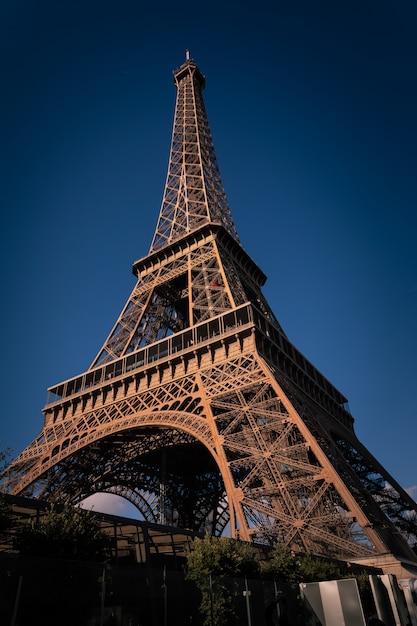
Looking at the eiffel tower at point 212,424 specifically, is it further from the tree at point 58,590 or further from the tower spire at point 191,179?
the tree at point 58,590

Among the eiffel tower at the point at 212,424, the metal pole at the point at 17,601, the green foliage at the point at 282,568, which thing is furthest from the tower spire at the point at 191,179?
the metal pole at the point at 17,601

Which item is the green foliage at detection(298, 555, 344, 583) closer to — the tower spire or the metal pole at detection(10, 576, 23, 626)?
the metal pole at detection(10, 576, 23, 626)

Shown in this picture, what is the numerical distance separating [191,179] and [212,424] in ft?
115

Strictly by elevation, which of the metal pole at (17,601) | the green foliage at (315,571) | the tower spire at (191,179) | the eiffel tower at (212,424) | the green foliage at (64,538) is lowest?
the metal pole at (17,601)

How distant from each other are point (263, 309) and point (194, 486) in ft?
54.6

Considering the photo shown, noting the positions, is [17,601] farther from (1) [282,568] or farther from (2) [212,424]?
(2) [212,424]

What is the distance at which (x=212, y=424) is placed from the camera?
2119 cm

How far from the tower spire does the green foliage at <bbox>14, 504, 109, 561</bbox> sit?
100 ft

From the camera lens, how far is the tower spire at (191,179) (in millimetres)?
44094

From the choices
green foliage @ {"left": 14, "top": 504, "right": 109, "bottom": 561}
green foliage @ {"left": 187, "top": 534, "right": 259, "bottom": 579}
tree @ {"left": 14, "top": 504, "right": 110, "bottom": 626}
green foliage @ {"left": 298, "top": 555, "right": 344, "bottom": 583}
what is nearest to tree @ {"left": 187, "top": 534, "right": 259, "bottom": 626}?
green foliage @ {"left": 187, "top": 534, "right": 259, "bottom": 579}

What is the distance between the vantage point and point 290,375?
2780 centimetres

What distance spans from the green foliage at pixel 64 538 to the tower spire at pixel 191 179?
30591 millimetres

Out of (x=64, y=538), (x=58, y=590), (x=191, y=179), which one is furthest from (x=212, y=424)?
(x=191, y=179)

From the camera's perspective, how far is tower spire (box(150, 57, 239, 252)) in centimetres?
4409
